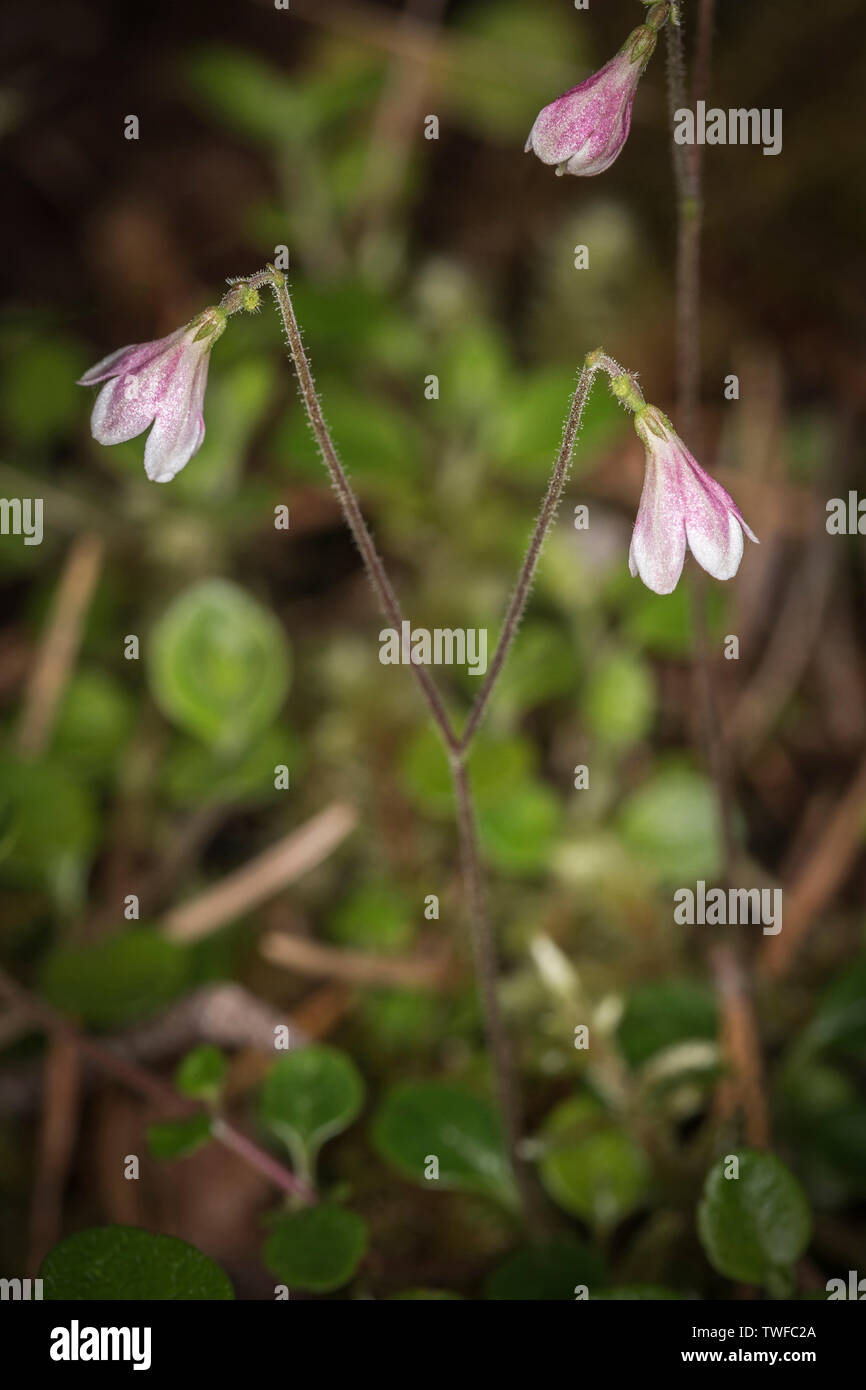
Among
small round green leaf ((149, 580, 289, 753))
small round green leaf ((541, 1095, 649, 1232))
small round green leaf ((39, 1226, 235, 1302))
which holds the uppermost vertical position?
small round green leaf ((149, 580, 289, 753))

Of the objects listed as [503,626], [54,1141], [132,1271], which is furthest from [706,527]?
[54,1141]

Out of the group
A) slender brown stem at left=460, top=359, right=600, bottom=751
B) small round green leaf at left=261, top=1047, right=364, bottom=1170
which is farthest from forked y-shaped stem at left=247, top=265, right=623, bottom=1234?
small round green leaf at left=261, top=1047, right=364, bottom=1170

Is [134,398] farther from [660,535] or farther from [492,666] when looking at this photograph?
[660,535]

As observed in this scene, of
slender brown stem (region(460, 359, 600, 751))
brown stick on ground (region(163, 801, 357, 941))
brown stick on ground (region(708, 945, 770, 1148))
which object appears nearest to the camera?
slender brown stem (region(460, 359, 600, 751))

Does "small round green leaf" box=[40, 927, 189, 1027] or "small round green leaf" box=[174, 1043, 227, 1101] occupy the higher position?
"small round green leaf" box=[40, 927, 189, 1027]

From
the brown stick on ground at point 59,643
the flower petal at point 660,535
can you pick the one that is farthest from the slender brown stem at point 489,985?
the brown stick on ground at point 59,643

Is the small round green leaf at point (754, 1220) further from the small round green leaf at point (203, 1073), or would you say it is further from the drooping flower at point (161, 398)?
the drooping flower at point (161, 398)

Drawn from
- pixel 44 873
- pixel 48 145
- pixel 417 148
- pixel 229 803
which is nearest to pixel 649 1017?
pixel 229 803

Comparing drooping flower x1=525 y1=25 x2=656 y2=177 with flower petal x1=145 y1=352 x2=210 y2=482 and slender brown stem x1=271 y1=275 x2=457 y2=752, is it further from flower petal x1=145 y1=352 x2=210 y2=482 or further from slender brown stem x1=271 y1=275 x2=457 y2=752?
flower petal x1=145 y1=352 x2=210 y2=482
